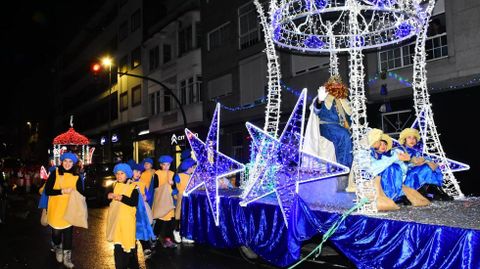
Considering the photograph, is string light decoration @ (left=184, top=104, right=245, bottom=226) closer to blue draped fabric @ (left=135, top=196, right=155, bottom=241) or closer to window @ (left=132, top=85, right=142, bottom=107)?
blue draped fabric @ (left=135, top=196, right=155, bottom=241)

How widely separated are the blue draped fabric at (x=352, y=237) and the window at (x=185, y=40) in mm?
22152

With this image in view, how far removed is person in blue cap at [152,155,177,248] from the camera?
30.2 ft

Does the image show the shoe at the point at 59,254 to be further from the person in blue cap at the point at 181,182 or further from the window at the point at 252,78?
the window at the point at 252,78

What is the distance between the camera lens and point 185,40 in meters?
30.2

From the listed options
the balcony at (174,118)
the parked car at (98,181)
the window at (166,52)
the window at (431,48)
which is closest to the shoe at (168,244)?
the parked car at (98,181)

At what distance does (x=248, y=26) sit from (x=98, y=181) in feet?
35.1

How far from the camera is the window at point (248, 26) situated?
23.3 m

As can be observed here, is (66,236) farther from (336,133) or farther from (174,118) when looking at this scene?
(174,118)

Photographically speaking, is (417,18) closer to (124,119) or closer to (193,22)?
(193,22)

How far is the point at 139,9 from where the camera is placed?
3791cm

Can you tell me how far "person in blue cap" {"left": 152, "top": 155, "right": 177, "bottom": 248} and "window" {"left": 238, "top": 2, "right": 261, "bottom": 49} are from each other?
14576 mm

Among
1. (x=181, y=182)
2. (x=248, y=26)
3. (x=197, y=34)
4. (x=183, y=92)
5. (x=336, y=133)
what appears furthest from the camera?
(x=183, y=92)

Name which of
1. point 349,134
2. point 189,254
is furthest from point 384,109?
point 189,254

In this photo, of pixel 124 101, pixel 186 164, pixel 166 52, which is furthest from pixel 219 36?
pixel 186 164
